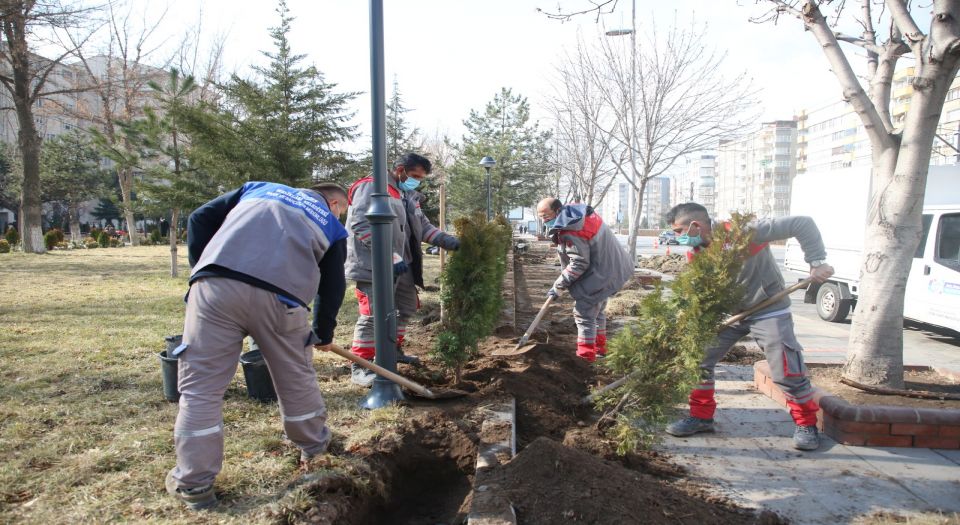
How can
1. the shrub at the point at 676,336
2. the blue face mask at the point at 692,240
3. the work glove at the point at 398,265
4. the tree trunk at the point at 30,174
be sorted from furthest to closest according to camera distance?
the tree trunk at the point at 30,174 < the work glove at the point at 398,265 < the blue face mask at the point at 692,240 < the shrub at the point at 676,336

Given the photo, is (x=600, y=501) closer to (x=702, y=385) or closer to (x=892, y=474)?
(x=702, y=385)

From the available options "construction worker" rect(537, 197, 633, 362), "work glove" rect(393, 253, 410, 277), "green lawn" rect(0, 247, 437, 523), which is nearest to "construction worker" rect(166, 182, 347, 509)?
"green lawn" rect(0, 247, 437, 523)

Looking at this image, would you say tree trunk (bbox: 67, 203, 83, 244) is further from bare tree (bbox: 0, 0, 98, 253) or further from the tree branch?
the tree branch

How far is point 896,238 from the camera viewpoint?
444cm

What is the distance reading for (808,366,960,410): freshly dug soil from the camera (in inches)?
164

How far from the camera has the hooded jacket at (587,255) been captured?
17.9 feet

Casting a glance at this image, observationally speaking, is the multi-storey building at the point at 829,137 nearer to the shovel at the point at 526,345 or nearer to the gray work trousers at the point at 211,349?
the shovel at the point at 526,345

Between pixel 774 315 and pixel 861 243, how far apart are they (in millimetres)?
6994

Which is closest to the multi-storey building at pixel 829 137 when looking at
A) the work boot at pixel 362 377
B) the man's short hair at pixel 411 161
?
the man's short hair at pixel 411 161

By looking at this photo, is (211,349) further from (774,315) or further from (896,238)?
(896,238)

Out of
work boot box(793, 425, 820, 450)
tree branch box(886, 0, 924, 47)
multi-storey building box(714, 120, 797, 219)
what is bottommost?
work boot box(793, 425, 820, 450)

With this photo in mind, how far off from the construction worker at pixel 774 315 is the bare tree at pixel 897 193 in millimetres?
926

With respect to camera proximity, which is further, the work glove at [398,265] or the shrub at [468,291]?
the work glove at [398,265]

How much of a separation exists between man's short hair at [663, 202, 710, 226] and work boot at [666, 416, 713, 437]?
4.98 feet
